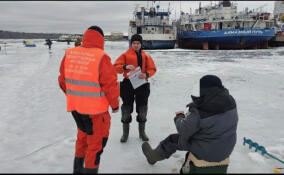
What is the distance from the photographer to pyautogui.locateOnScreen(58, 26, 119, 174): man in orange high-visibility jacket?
1.89m

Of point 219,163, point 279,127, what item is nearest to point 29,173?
point 219,163

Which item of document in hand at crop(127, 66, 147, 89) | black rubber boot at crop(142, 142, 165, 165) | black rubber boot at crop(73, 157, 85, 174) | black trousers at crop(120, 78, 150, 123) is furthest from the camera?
black trousers at crop(120, 78, 150, 123)

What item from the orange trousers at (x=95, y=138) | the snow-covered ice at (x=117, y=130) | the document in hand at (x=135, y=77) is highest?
the document in hand at (x=135, y=77)

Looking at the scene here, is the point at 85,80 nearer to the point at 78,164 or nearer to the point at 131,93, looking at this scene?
the point at 78,164

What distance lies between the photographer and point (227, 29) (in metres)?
27.8

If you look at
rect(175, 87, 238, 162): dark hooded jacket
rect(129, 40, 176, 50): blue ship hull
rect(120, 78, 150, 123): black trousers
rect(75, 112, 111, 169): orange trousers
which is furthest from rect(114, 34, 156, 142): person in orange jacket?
rect(129, 40, 176, 50): blue ship hull

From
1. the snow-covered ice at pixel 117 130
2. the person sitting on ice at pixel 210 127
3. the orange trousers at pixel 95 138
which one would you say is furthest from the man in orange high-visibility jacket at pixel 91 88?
the person sitting on ice at pixel 210 127

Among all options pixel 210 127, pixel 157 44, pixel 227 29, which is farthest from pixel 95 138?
pixel 227 29

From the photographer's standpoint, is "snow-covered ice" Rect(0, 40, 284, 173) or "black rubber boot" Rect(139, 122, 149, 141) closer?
"snow-covered ice" Rect(0, 40, 284, 173)

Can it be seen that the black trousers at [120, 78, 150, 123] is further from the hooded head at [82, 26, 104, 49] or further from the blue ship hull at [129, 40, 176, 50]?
the blue ship hull at [129, 40, 176, 50]

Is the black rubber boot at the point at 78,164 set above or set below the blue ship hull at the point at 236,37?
below

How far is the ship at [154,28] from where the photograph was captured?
2912 centimetres

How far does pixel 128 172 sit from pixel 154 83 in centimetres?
501

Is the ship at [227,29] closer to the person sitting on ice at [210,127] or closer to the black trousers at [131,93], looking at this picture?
the black trousers at [131,93]
